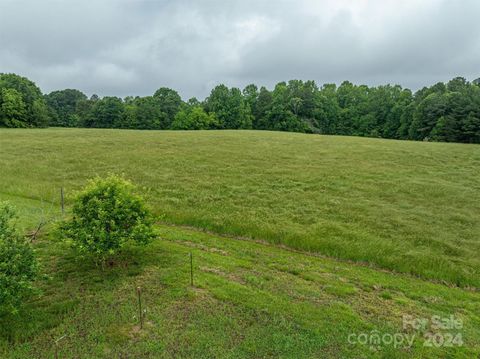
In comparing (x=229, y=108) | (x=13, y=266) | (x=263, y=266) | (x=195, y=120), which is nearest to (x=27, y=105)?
(x=195, y=120)

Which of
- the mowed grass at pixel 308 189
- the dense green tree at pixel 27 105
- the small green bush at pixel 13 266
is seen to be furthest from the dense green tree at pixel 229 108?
the small green bush at pixel 13 266

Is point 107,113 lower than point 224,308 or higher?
higher

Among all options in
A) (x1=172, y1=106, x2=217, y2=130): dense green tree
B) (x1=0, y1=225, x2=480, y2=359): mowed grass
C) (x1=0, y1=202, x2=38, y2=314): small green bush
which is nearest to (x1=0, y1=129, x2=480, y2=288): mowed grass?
(x1=0, y1=225, x2=480, y2=359): mowed grass

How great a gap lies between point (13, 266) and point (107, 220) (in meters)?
2.16

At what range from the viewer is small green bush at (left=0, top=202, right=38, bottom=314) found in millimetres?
5371

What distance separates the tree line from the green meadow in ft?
135

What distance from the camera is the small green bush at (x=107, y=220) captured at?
716cm

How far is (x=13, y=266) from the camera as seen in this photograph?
5.53 metres

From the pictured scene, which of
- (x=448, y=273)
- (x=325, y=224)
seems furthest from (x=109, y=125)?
(x=448, y=273)

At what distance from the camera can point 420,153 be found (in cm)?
2527

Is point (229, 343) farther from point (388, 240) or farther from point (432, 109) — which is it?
point (432, 109)

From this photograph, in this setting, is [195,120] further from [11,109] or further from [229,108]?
[11,109]

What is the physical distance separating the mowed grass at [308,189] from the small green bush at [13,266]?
3.21m

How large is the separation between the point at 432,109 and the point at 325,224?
49.0 meters
